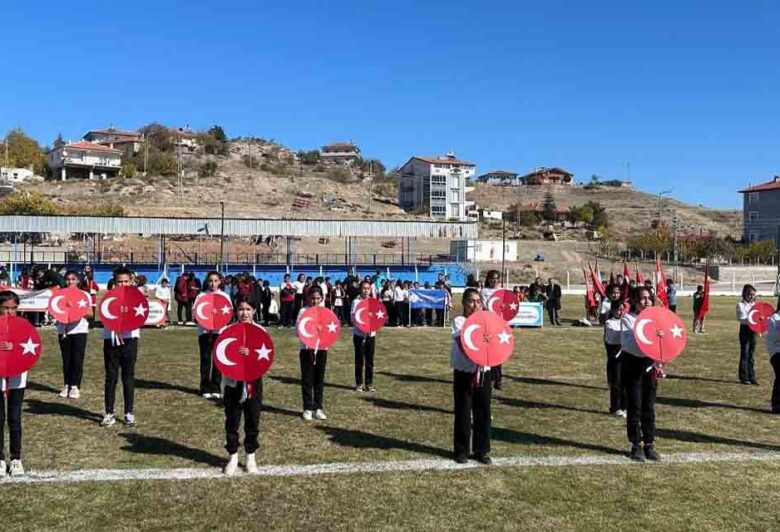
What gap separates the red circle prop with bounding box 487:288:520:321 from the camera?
45.6 feet

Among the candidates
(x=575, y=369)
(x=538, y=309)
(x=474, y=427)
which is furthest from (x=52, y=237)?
(x=474, y=427)

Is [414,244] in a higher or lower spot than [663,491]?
higher

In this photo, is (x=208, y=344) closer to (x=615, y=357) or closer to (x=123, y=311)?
(x=123, y=311)

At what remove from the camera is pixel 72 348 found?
11359mm

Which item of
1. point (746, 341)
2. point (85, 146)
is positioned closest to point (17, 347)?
point (746, 341)

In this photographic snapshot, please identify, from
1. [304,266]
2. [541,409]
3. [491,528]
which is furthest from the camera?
[304,266]

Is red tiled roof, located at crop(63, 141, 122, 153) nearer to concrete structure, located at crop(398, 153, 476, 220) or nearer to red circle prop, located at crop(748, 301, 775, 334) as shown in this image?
concrete structure, located at crop(398, 153, 476, 220)

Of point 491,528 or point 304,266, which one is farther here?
point 304,266

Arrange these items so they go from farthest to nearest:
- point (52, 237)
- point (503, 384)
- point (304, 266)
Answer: point (52, 237), point (304, 266), point (503, 384)

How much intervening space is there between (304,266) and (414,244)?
31.6 metres

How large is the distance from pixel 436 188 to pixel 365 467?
114 m

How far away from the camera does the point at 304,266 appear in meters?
58.7

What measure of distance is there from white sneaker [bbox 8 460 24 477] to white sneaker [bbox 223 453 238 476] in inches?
84.6

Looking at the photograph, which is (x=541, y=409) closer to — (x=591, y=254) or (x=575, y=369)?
(x=575, y=369)
